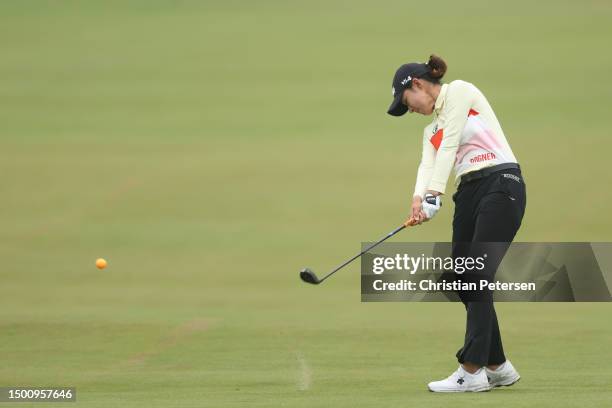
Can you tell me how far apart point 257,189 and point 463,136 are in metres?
11.1

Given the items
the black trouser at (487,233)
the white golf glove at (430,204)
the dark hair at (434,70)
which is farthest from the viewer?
the dark hair at (434,70)

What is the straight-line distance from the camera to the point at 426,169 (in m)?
8.23

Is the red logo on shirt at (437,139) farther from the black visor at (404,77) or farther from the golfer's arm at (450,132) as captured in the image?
the black visor at (404,77)

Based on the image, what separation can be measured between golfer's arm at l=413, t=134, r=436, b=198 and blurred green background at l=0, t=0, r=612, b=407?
1159 millimetres

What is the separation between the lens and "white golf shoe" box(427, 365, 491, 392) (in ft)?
26.1

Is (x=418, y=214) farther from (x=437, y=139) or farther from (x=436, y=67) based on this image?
(x=436, y=67)

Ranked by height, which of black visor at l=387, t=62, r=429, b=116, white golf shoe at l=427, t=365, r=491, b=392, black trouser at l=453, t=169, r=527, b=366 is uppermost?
black visor at l=387, t=62, r=429, b=116

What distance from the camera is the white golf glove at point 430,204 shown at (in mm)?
7973

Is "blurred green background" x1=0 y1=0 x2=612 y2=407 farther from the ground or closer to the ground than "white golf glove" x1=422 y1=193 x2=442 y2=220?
farther from the ground

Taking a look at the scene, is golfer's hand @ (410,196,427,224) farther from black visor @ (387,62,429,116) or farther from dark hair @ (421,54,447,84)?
dark hair @ (421,54,447,84)

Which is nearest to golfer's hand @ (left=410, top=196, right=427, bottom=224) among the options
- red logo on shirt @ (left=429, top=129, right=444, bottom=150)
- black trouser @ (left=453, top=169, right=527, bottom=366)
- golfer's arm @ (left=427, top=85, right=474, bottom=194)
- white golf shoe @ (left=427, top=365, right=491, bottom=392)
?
golfer's arm @ (left=427, top=85, right=474, bottom=194)

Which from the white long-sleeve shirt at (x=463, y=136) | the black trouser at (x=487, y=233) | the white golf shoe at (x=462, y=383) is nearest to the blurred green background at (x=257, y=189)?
the white golf shoe at (x=462, y=383)

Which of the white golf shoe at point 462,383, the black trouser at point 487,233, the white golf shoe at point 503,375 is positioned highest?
the black trouser at point 487,233

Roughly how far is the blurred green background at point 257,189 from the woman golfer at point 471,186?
0.71 ft
